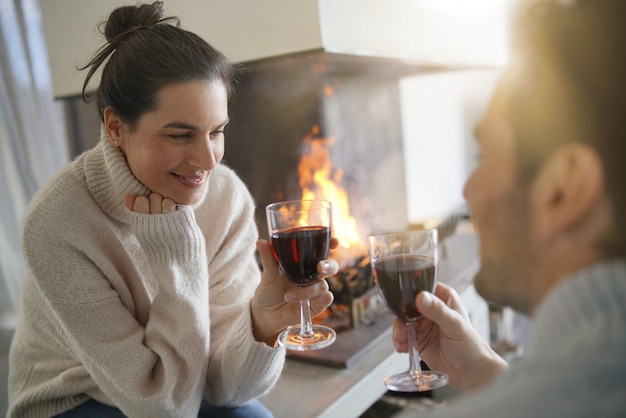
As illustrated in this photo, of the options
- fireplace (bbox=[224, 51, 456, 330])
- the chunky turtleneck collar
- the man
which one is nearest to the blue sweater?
the man

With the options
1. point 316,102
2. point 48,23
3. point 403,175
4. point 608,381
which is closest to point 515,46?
point 608,381

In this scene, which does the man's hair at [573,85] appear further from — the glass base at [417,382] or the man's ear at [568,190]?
the glass base at [417,382]

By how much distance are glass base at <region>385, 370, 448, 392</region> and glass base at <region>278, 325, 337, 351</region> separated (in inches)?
6.7

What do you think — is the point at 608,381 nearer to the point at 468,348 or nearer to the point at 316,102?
the point at 468,348

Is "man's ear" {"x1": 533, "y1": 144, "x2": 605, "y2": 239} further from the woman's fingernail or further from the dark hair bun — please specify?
the dark hair bun

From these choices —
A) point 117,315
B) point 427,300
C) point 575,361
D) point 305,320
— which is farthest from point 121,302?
point 575,361

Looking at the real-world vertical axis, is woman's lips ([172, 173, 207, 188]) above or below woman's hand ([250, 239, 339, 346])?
above

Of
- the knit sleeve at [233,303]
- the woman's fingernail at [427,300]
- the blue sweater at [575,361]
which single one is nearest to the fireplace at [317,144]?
the knit sleeve at [233,303]

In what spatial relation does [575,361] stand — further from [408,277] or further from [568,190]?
[408,277]

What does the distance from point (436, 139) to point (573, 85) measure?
3260 millimetres

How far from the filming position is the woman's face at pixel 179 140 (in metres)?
1.25

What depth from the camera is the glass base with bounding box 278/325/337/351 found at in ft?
3.57

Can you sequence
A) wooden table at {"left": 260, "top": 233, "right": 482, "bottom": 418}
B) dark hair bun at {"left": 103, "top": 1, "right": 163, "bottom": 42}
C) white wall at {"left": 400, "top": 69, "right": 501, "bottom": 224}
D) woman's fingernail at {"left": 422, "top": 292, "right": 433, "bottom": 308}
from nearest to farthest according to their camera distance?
woman's fingernail at {"left": 422, "top": 292, "right": 433, "bottom": 308}, dark hair bun at {"left": 103, "top": 1, "right": 163, "bottom": 42}, wooden table at {"left": 260, "top": 233, "right": 482, "bottom": 418}, white wall at {"left": 400, "top": 69, "right": 501, "bottom": 224}

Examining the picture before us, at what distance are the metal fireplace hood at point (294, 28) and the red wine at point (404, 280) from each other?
3.15 feet
